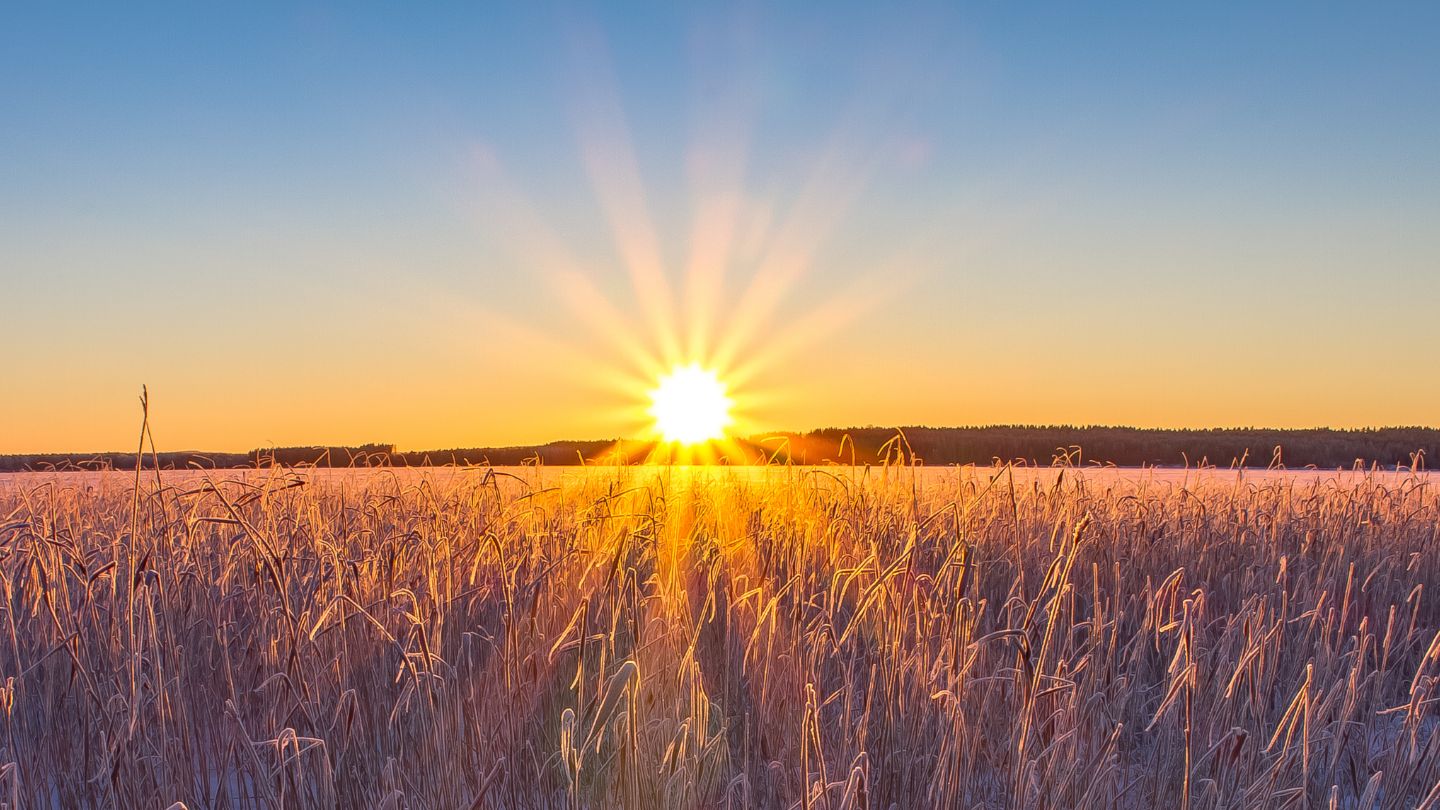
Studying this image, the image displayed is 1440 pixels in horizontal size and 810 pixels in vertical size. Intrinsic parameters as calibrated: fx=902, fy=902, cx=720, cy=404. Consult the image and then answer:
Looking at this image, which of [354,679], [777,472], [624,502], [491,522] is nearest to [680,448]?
[777,472]

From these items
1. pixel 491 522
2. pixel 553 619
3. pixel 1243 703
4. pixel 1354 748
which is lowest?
pixel 1354 748

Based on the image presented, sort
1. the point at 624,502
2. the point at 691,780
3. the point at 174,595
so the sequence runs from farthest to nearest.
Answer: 1. the point at 624,502
2. the point at 174,595
3. the point at 691,780

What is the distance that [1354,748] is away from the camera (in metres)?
3.26

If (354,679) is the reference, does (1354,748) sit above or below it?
below

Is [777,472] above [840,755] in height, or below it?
above

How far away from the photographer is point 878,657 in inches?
127

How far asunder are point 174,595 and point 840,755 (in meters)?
2.50

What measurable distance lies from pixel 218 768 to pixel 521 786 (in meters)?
1.05

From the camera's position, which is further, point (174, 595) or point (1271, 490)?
point (1271, 490)

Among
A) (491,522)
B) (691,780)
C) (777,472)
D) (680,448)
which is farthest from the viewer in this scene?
(680,448)

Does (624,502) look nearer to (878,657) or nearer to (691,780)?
(878,657)

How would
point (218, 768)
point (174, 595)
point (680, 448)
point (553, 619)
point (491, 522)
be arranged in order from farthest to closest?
point (680, 448) → point (491, 522) → point (553, 619) → point (174, 595) → point (218, 768)

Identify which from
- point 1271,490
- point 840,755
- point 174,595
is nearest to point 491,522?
point 174,595

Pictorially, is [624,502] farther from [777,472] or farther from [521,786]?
[521,786]
